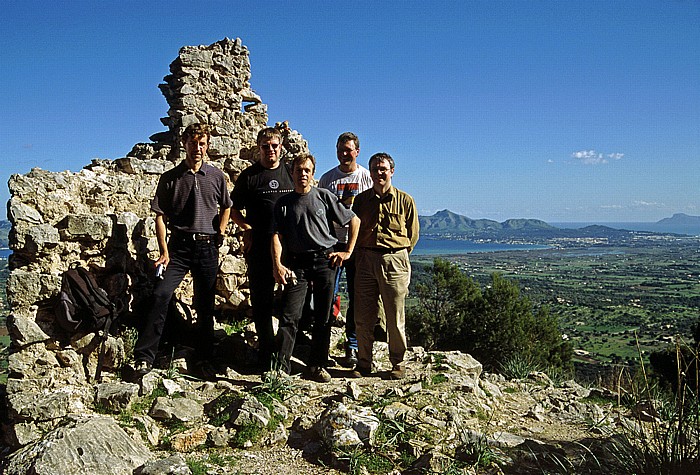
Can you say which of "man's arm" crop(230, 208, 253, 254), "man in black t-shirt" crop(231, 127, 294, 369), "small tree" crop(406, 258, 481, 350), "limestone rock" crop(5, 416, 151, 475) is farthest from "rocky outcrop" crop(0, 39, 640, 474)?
"small tree" crop(406, 258, 481, 350)

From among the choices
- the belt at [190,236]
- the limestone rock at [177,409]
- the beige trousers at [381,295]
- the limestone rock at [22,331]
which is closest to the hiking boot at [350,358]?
the beige trousers at [381,295]

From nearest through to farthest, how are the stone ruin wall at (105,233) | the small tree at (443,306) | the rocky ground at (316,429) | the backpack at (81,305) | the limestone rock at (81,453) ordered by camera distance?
the limestone rock at (81,453)
the rocky ground at (316,429)
the stone ruin wall at (105,233)
the backpack at (81,305)
the small tree at (443,306)

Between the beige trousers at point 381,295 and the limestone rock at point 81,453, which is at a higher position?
the beige trousers at point 381,295

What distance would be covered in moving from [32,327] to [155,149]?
309 centimetres

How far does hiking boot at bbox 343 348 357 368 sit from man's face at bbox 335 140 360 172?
233 cm

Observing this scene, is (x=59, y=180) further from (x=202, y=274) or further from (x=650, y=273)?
(x=650, y=273)

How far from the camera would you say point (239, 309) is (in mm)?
7645

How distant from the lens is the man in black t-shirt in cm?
602

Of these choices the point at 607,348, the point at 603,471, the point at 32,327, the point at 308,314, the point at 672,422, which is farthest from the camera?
the point at 607,348

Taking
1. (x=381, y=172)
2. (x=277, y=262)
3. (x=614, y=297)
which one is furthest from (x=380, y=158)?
(x=614, y=297)

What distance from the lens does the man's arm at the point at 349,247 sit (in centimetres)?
577

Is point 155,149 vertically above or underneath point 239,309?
above

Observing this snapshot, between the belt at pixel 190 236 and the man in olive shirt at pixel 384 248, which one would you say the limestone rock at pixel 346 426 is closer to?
the man in olive shirt at pixel 384 248

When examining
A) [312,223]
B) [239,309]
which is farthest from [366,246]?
[239,309]
